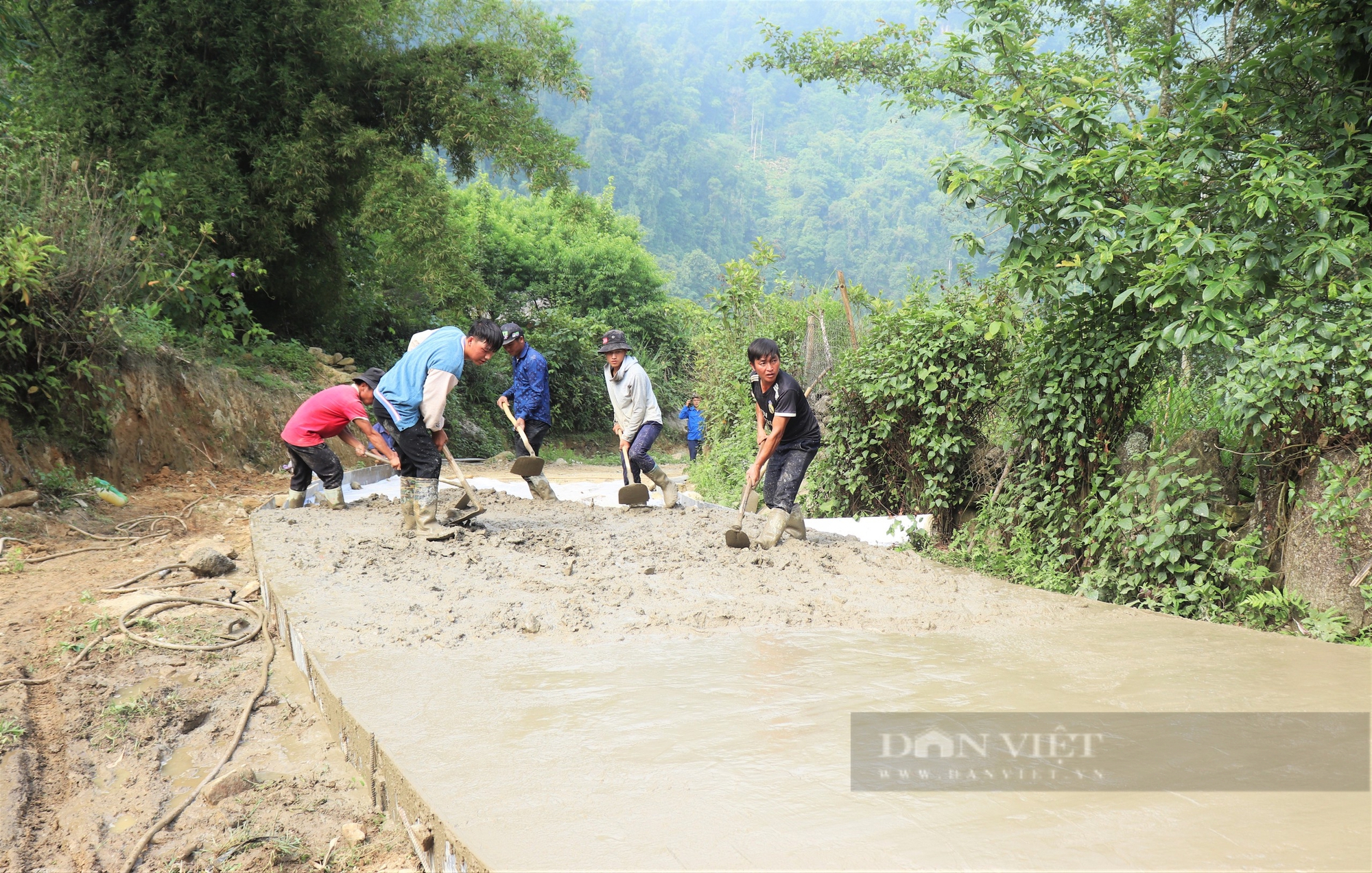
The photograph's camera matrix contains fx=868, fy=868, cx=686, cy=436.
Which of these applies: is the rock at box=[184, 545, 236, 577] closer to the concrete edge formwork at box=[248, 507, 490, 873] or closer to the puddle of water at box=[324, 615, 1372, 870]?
the concrete edge formwork at box=[248, 507, 490, 873]

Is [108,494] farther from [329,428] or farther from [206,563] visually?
[206,563]

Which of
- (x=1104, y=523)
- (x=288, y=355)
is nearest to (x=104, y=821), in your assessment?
(x=1104, y=523)

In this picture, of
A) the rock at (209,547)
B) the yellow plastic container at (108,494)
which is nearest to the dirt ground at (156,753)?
the rock at (209,547)

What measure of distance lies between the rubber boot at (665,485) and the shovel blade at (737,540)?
1.95 m

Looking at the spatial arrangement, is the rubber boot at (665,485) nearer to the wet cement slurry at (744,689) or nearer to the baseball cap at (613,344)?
the baseball cap at (613,344)

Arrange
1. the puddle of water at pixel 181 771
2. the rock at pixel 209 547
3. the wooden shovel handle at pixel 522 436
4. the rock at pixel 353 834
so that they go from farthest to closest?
the wooden shovel handle at pixel 522 436 → the rock at pixel 209 547 → the puddle of water at pixel 181 771 → the rock at pixel 353 834

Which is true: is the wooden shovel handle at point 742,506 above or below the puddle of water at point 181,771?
above

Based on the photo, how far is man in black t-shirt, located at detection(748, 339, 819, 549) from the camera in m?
5.92

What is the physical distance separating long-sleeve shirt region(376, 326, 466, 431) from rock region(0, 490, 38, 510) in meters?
3.56

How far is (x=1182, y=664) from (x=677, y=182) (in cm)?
7645

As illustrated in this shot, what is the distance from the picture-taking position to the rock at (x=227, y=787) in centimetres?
285

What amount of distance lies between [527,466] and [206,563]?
2.86m

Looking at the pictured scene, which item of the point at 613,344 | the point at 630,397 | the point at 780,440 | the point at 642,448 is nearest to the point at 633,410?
the point at 630,397

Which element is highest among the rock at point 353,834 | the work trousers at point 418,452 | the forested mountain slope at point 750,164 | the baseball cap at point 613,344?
the forested mountain slope at point 750,164
